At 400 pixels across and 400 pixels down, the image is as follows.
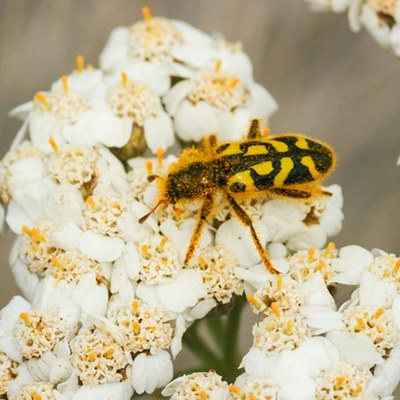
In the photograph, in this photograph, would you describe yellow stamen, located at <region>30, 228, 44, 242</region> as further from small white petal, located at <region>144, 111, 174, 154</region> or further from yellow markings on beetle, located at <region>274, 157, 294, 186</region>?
yellow markings on beetle, located at <region>274, 157, 294, 186</region>

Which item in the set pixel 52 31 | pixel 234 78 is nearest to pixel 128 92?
pixel 234 78

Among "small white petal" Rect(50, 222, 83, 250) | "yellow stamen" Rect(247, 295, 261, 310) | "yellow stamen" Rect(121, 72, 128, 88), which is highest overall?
"yellow stamen" Rect(121, 72, 128, 88)

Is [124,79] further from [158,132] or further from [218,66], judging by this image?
[218,66]

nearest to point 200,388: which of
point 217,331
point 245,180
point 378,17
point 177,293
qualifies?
point 177,293

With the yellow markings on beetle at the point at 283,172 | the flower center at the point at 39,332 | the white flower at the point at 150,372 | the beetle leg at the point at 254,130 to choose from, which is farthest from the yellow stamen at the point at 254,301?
the beetle leg at the point at 254,130

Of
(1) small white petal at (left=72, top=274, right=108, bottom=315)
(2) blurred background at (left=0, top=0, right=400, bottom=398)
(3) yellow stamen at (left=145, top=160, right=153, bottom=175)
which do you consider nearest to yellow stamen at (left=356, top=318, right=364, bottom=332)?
(1) small white petal at (left=72, top=274, right=108, bottom=315)

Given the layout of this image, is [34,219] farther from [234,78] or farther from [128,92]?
[234,78]
